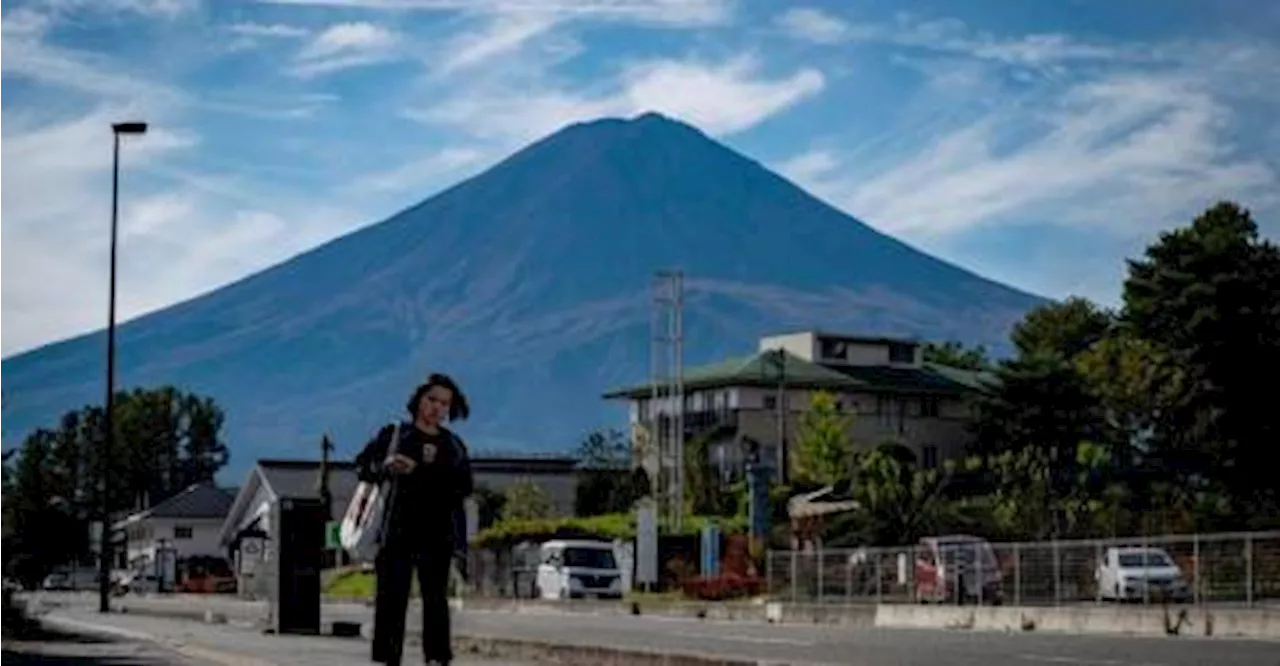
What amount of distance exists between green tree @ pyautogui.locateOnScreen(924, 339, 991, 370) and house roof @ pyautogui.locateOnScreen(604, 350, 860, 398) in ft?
58.5

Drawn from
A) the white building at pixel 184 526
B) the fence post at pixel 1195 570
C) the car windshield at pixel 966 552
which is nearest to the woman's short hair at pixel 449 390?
the fence post at pixel 1195 570

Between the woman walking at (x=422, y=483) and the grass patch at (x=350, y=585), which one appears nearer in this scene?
the woman walking at (x=422, y=483)

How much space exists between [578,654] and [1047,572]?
18.5 metres

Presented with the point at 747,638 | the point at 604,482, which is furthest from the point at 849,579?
the point at 604,482

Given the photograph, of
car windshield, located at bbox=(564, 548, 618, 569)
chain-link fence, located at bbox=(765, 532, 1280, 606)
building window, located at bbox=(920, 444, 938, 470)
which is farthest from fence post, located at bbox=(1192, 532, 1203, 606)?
building window, located at bbox=(920, 444, 938, 470)

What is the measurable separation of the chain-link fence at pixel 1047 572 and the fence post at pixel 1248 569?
0.05ft

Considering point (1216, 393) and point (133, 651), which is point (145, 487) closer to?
point (1216, 393)

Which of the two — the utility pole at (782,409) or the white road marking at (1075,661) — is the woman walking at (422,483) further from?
the utility pole at (782,409)

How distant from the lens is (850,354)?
354 feet

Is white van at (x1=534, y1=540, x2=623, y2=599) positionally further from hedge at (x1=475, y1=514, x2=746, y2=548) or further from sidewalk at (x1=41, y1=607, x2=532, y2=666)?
sidewalk at (x1=41, y1=607, x2=532, y2=666)

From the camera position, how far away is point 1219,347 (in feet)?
238

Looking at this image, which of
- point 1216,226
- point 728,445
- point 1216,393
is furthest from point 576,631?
point 728,445

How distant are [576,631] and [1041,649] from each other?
27.5 ft

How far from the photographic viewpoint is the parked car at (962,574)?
35.8 metres
